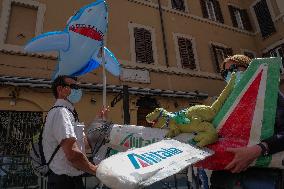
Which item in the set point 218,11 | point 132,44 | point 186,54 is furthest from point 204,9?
point 132,44

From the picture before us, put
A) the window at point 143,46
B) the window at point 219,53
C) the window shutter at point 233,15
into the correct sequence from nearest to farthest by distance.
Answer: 1. the window at point 143,46
2. the window at point 219,53
3. the window shutter at point 233,15

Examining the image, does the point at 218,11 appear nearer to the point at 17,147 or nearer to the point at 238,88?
the point at 17,147

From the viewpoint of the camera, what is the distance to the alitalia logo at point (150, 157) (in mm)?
1259

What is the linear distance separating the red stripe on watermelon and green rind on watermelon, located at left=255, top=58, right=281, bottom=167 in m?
0.06

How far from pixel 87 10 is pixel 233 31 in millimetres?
13456

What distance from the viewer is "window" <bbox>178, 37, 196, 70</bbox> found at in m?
12.5

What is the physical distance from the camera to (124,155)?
4.35 feet

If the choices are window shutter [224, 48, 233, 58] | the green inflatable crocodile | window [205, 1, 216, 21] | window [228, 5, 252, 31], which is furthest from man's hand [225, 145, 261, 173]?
window [228, 5, 252, 31]

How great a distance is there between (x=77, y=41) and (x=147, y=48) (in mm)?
8428

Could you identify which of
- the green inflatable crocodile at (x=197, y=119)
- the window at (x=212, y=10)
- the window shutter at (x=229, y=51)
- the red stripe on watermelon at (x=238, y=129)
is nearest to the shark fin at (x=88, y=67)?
the green inflatable crocodile at (x=197, y=119)

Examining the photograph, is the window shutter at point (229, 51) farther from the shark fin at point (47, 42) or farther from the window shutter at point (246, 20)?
the shark fin at point (47, 42)

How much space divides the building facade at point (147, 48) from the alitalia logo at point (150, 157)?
7.12m

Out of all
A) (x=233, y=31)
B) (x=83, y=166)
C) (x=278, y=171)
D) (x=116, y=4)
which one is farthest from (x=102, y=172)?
(x=233, y=31)

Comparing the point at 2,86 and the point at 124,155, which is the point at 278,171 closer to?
the point at 124,155
